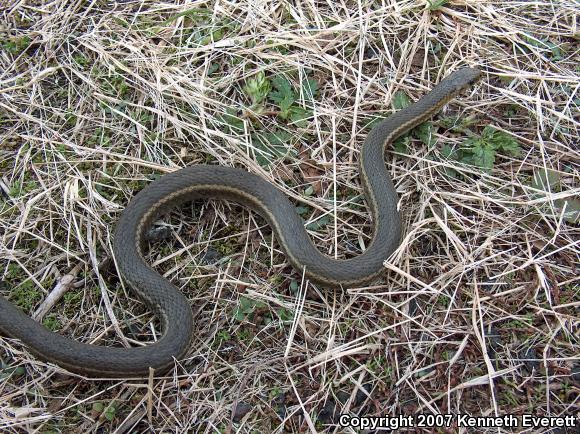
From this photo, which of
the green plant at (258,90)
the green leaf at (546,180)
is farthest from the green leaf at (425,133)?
the green plant at (258,90)

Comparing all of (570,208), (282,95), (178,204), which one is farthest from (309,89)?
(570,208)

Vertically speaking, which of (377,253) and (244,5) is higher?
(244,5)

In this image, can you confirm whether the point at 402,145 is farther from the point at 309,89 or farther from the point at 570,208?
the point at 570,208

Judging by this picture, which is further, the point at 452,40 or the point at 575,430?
the point at 452,40

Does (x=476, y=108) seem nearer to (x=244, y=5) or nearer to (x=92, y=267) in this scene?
(x=244, y=5)

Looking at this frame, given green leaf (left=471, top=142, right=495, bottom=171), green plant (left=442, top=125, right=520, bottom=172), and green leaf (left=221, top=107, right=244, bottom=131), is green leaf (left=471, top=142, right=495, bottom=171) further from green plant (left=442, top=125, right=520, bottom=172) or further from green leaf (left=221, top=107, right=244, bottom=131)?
green leaf (left=221, top=107, right=244, bottom=131)

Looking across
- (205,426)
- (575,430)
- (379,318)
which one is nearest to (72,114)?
(205,426)
